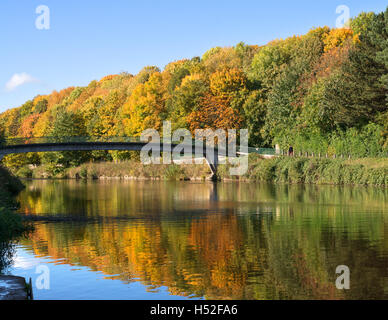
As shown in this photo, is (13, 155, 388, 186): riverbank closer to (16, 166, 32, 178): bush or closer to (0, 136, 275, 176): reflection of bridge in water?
(0, 136, 275, 176): reflection of bridge in water

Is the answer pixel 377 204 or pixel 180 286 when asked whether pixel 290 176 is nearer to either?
pixel 377 204

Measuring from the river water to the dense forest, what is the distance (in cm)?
2310

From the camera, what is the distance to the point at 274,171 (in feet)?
235

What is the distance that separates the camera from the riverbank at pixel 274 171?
6019 cm

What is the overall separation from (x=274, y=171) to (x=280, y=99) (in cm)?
1299

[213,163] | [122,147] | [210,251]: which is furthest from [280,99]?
[210,251]

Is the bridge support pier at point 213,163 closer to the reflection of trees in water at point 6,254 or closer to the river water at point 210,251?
the river water at point 210,251

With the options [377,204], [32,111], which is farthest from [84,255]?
[32,111]

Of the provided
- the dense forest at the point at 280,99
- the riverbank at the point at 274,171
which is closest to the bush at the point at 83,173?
the riverbank at the point at 274,171

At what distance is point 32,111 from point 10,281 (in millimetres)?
172598

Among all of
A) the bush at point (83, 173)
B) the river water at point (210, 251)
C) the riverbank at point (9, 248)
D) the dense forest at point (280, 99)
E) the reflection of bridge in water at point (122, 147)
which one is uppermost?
the dense forest at point (280, 99)

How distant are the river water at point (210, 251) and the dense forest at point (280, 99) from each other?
23100mm

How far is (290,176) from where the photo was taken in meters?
68.2

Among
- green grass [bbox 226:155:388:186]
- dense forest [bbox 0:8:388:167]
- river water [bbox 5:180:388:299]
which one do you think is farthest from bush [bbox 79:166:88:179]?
river water [bbox 5:180:388:299]
